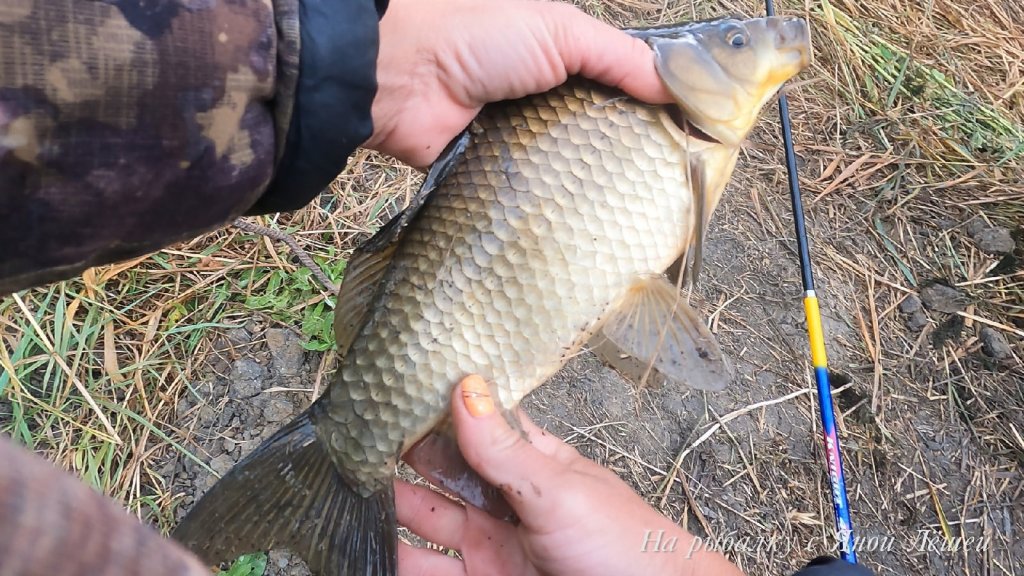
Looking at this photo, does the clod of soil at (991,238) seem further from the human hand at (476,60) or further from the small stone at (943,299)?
the human hand at (476,60)

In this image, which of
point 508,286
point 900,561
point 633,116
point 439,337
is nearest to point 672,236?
point 633,116

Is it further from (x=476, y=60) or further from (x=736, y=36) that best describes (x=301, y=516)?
(x=736, y=36)

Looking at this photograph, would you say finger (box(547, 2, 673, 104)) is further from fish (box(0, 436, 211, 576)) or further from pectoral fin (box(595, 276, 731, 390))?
fish (box(0, 436, 211, 576))

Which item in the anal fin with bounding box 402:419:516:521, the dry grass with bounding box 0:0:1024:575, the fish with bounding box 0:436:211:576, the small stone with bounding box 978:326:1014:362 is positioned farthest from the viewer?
the small stone with bounding box 978:326:1014:362

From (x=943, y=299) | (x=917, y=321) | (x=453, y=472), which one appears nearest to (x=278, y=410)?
(x=453, y=472)

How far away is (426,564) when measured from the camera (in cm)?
161

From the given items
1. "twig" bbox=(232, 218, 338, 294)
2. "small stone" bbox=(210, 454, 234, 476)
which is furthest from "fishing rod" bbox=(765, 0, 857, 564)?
"small stone" bbox=(210, 454, 234, 476)

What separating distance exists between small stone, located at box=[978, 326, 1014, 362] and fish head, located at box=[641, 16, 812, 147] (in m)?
1.73

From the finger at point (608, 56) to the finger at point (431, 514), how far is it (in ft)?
3.52

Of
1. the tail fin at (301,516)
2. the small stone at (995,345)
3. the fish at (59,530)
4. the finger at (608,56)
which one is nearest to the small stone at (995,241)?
the small stone at (995,345)

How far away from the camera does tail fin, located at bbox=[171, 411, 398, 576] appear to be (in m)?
1.39

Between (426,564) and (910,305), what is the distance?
6.95 ft

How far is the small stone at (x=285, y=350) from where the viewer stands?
82.7 inches

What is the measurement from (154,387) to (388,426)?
1032mm
